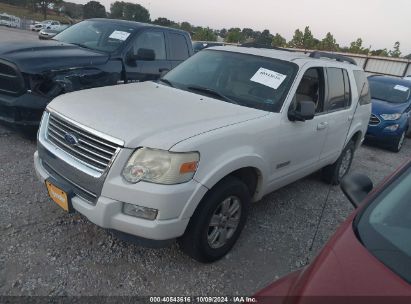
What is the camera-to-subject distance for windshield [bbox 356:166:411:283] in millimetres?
1535

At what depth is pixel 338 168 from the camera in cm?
514

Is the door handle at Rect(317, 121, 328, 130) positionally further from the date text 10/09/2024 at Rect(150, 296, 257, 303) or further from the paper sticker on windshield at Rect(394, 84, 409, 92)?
the paper sticker on windshield at Rect(394, 84, 409, 92)

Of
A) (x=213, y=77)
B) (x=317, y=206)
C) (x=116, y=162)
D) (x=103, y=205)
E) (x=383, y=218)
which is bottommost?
(x=317, y=206)

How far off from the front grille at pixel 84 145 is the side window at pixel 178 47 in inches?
160

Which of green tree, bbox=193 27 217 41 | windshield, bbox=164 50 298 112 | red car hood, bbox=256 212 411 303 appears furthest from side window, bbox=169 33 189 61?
green tree, bbox=193 27 217 41

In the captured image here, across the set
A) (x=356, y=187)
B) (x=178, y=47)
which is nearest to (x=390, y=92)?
(x=178, y=47)

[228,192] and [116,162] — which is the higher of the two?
[116,162]

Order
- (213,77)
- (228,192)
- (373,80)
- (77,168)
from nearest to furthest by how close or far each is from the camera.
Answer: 1. (77,168)
2. (228,192)
3. (213,77)
4. (373,80)

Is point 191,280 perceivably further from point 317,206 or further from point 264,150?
point 317,206

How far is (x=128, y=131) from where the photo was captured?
2506mm

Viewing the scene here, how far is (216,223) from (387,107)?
6849 millimetres

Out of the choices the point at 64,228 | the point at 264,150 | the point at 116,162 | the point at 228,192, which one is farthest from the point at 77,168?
the point at 264,150

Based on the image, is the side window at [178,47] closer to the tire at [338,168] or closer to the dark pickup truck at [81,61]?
the dark pickup truck at [81,61]

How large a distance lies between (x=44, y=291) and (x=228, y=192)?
152cm
